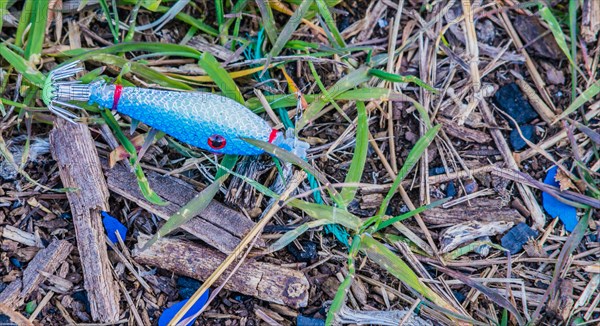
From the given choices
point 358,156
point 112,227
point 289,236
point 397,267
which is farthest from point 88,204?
point 397,267

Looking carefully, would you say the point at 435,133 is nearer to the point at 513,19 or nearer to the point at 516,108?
the point at 516,108

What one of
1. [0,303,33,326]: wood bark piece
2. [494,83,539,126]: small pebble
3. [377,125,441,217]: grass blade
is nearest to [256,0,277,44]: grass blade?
[377,125,441,217]: grass blade

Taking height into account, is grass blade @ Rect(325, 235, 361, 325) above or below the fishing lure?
below

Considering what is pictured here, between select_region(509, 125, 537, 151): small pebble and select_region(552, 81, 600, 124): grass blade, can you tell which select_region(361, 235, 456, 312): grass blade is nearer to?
select_region(509, 125, 537, 151): small pebble

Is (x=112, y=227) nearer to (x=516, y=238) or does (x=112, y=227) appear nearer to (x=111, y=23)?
(x=111, y=23)

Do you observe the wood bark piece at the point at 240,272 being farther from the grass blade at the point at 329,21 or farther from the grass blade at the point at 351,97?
the grass blade at the point at 329,21

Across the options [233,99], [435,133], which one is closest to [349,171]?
[435,133]
